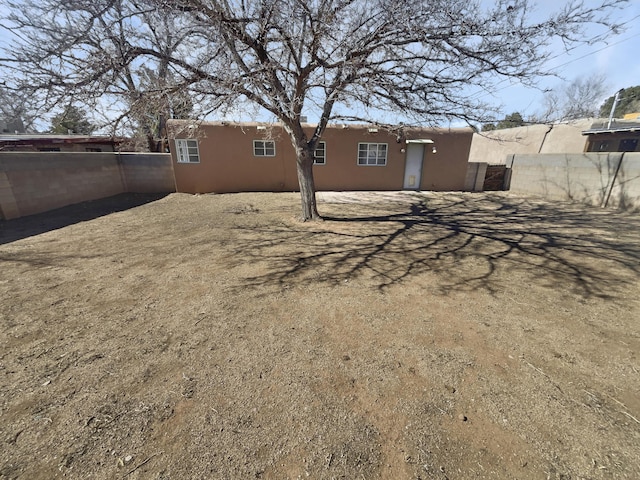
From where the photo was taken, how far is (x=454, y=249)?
524 centimetres

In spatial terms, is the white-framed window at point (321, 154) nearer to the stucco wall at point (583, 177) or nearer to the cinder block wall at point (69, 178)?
the cinder block wall at point (69, 178)

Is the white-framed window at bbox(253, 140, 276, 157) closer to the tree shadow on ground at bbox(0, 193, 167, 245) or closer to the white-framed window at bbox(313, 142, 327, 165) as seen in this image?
the white-framed window at bbox(313, 142, 327, 165)

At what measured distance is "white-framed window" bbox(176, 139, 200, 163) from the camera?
10969mm

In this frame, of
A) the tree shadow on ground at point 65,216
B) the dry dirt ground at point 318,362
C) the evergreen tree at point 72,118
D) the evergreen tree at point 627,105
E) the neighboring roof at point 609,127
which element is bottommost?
the dry dirt ground at point 318,362

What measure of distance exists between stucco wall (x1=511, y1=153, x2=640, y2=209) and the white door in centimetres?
436

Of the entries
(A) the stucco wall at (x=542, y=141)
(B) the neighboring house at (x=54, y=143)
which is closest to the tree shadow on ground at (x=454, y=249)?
(A) the stucco wall at (x=542, y=141)

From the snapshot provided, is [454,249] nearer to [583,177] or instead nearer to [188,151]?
[583,177]

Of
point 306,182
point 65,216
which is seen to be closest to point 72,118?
point 65,216

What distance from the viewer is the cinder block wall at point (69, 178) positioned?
698 centimetres

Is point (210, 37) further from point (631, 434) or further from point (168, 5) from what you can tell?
point (631, 434)

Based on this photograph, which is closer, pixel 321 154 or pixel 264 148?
pixel 264 148

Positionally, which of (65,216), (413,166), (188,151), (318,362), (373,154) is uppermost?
(188,151)

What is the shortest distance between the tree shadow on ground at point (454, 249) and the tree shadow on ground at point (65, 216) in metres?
4.70

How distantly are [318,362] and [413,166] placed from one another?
39.5 ft
